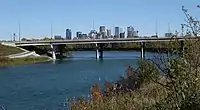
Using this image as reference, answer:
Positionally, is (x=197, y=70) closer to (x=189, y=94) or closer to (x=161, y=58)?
(x=189, y=94)

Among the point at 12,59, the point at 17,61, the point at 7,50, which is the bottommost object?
the point at 17,61

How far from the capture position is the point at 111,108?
9.64 meters

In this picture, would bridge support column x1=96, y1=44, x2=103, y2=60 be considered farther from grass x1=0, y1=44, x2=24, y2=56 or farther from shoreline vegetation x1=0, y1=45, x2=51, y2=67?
grass x1=0, y1=44, x2=24, y2=56

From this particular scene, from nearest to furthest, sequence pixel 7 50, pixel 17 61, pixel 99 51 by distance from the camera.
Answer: pixel 17 61, pixel 7 50, pixel 99 51

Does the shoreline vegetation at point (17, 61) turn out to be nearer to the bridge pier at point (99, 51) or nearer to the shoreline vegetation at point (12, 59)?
the shoreline vegetation at point (12, 59)

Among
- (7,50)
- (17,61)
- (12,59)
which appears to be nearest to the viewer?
(17,61)

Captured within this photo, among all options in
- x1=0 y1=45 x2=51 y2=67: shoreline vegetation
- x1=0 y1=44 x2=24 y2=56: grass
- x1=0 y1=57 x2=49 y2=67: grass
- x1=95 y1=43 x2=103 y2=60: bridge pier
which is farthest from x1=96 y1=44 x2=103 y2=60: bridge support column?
x1=0 y1=44 x2=24 y2=56: grass

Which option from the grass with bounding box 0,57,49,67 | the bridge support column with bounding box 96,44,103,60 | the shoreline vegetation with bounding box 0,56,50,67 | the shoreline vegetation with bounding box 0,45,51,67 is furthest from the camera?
the bridge support column with bounding box 96,44,103,60

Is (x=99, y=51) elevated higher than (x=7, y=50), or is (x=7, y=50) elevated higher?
(x=7, y=50)

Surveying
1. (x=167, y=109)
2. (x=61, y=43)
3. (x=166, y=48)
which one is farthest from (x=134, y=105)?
(x=61, y=43)

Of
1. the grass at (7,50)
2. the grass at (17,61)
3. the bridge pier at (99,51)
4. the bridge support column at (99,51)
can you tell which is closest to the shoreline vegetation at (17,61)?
the grass at (17,61)

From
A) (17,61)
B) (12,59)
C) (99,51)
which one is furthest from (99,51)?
(17,61)

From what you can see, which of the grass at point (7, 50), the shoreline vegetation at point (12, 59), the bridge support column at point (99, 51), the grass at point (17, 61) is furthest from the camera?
the bridge support column at point (99, 51)

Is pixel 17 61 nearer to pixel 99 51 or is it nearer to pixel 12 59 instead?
pixel 12 59
